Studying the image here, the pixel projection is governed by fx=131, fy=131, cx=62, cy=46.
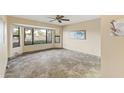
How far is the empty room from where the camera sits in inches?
154

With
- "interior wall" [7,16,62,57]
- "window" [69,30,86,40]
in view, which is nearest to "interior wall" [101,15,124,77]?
"interior wall" [7,16,62,57]

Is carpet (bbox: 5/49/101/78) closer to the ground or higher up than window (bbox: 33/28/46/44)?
closer to the ground

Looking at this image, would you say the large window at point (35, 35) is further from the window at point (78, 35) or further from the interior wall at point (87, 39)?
the window at point (78, 35)

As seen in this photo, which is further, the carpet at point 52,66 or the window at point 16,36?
the window at point 16,36

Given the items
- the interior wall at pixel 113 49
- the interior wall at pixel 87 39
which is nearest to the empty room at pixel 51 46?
the interior wall at pixel 87 39

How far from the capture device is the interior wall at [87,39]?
509cm

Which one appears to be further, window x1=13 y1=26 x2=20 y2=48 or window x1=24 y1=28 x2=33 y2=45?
window x1=24 y1=28 x2=33 y2=45

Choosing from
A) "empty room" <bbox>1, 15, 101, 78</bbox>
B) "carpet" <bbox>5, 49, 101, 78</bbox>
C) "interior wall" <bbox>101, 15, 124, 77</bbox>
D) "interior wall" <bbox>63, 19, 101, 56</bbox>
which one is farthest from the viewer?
"interior wall" <bbox>63, 19, 101, 56</bbox>

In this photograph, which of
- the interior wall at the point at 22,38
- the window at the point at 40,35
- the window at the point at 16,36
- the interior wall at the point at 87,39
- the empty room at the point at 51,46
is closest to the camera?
the empty room at the point at 51,46

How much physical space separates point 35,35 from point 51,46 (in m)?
0.95

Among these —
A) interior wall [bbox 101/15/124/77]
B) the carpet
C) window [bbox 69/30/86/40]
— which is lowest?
the carpet

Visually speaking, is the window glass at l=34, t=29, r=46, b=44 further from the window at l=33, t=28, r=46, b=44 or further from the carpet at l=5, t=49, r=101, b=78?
the carpet at l=5, t=49, r=101, b=78
